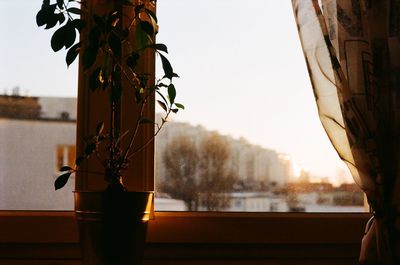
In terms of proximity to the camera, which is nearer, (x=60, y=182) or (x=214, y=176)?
(x=60, y=182)

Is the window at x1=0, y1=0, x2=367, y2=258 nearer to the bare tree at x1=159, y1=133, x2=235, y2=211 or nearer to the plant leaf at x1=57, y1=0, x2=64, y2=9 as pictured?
the bare tree at x1=159, y1=133, x2=235, y2=211

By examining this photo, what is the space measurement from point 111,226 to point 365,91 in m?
0.81

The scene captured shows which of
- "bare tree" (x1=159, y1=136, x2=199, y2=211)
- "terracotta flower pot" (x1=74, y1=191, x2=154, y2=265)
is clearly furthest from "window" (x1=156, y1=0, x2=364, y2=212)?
"terracotta flower pot" (x1=74, y1=191, x2=154, y2=265)

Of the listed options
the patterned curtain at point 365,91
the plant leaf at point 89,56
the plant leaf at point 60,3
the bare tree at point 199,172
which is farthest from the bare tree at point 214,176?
the plant leaf at point 60,3

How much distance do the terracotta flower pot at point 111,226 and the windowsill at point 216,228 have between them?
0.90 feet

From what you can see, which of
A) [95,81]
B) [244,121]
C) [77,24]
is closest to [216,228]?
[244,121]

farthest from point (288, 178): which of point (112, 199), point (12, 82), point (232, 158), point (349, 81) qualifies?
point (12, 82)

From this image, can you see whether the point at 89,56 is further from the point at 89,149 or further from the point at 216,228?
the point at 216,228

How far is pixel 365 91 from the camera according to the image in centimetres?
149

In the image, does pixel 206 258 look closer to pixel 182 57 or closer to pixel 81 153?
pixel 81 153

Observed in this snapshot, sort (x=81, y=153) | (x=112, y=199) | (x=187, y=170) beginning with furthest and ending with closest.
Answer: (x=187, y=170)
(x=81, y=153)
(x=112, y=199)

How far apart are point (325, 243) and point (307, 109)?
0.47 metres

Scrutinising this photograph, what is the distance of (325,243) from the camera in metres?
1.76

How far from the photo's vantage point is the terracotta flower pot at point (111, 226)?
1.40 metres
